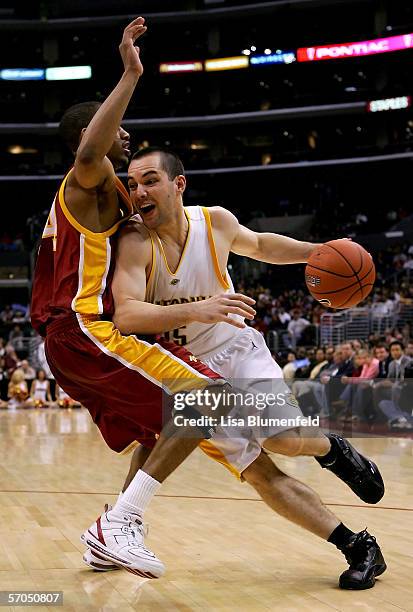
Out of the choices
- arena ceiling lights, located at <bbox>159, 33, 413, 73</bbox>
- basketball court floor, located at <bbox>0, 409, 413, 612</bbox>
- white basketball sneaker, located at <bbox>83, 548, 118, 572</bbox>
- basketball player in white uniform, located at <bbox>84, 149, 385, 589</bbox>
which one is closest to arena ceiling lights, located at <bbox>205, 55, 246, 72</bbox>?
arena ceiling lights, located at <bbox>159, 33, 413, 73</bbox>

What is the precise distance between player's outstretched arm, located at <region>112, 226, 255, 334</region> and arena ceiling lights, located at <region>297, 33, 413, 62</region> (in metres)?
30.4

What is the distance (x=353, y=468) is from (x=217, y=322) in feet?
A: 3.18

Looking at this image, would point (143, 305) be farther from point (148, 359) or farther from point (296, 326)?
point (296, 326)

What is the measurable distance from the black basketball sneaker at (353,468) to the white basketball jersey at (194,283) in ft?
2.31

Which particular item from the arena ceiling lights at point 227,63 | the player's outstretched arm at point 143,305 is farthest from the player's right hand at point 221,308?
the arena ceiling lights at point 227,63

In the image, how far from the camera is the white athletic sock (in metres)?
3.45

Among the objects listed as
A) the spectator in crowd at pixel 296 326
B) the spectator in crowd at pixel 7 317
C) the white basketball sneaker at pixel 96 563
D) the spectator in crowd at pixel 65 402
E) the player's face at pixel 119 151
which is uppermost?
the player's face at pixel 119 151

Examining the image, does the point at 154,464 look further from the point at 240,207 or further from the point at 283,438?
the point at 240,207

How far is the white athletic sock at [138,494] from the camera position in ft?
11.3

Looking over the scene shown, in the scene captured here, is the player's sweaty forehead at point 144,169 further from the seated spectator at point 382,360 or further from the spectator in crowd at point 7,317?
the spectator in crowd at point 7,317

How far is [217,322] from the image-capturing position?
11.4 ft

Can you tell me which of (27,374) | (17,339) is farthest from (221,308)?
(17,339)

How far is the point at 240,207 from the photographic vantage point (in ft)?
118

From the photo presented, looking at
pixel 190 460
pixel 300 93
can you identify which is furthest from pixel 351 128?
pixel 190 460
